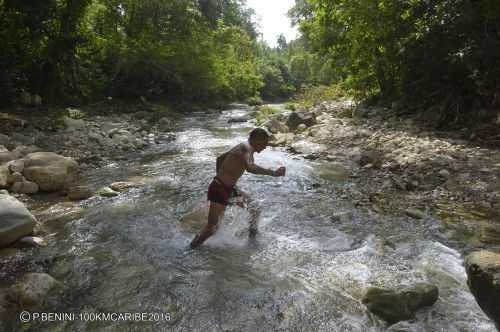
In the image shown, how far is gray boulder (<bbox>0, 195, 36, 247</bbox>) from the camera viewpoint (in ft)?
13.0

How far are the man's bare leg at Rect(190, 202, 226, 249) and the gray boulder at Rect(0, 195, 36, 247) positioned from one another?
6.80ft

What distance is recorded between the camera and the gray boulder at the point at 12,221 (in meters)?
3.95

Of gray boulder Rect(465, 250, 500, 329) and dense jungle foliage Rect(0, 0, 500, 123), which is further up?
dense jungle foliage Rect(0, 0, 500, 123)

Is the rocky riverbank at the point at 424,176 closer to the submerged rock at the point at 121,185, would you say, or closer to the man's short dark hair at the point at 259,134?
the man's short dark hair at the point at 259,134

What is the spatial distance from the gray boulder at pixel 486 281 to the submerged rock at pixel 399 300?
0.36 metres

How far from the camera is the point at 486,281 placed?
296 centimetres

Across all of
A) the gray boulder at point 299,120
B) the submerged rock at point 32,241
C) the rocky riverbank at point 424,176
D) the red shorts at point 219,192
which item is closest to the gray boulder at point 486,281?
the rocky riverbank at point 424,176

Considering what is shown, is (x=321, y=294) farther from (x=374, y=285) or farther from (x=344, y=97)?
(x=344, y=97)

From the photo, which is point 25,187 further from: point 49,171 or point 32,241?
point 32,241

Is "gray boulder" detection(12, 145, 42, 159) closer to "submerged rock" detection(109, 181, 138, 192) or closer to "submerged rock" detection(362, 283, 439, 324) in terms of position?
"submerged rock" detection(109, 181, 138, 192)

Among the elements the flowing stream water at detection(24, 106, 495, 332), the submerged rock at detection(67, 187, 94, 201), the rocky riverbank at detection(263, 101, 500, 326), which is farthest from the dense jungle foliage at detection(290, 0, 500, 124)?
the submerged rock at detection(67, 187, 94, 201)

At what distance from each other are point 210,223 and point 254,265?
764 millimetres

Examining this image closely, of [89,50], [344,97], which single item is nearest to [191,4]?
[89,50]

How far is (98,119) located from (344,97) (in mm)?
13754
